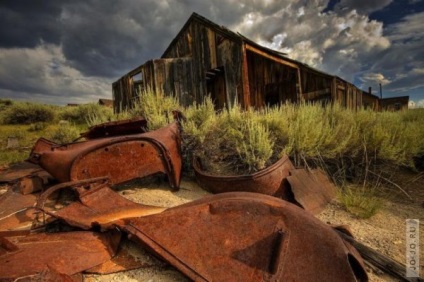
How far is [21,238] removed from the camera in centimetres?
192

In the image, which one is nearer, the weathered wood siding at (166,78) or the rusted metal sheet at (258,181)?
the rusted metal sheet at (258,181)

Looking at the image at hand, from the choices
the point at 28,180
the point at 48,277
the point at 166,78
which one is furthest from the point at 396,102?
the point at 48,277

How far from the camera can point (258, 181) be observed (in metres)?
3.04


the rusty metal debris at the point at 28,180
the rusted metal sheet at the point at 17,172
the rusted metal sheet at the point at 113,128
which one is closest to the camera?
the rusty metal debris at the point at 28,180

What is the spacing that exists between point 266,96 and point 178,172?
7463 mm

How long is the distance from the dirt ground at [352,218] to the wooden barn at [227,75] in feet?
16.1

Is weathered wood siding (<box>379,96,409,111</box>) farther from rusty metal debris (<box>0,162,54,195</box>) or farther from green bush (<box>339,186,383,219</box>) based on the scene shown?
rusty metal debris (<box>0,162,54,195</box>)

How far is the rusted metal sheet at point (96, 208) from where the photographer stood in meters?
2.18

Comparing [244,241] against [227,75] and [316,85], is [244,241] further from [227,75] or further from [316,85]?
[316,85]

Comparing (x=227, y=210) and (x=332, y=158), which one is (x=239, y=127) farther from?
(x=227, y=210)

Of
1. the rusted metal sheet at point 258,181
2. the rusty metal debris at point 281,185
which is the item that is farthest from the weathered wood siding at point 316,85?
the rusted metal sheet at point 258,181

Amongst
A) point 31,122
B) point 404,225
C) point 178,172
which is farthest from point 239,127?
point 31,122

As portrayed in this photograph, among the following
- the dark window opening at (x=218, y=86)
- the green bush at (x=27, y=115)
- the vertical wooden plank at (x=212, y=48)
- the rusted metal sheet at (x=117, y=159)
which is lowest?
the rusted metal sheet at (x=117, y=159)

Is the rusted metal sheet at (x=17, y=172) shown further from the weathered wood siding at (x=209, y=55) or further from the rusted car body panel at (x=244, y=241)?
the weathered wood siding at (x=209, y=55)
